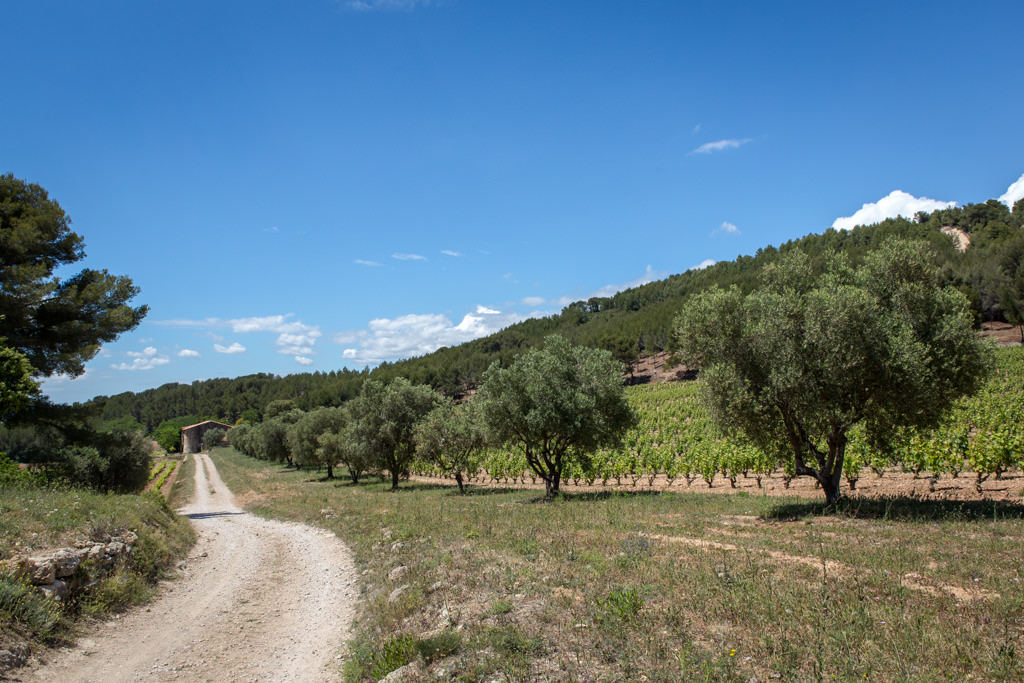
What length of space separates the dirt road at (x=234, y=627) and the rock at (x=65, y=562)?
4.47 ft

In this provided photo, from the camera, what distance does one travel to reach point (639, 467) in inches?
1449

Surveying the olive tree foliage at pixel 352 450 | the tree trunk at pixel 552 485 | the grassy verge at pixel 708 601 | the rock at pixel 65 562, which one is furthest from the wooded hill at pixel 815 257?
the rock at pixel 65 562

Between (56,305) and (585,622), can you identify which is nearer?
(585,622)

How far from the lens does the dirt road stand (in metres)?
8.05

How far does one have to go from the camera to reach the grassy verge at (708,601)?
17.7 feet

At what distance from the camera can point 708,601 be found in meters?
7.28

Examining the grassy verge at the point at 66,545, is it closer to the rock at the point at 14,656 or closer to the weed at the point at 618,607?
the rock at the point at 14,656

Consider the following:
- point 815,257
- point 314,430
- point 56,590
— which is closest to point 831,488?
point 56,590

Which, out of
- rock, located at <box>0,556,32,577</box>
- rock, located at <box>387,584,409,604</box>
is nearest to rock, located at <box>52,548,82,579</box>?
rock, located at <box>0,556,32,577</box>

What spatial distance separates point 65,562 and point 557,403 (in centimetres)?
1942

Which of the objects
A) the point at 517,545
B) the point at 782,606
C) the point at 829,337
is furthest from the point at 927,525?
the point at 517,545

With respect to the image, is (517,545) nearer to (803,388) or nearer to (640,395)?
(803,388)

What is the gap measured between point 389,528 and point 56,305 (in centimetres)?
1936

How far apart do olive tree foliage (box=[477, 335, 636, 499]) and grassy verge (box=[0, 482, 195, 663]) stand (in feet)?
49.4
